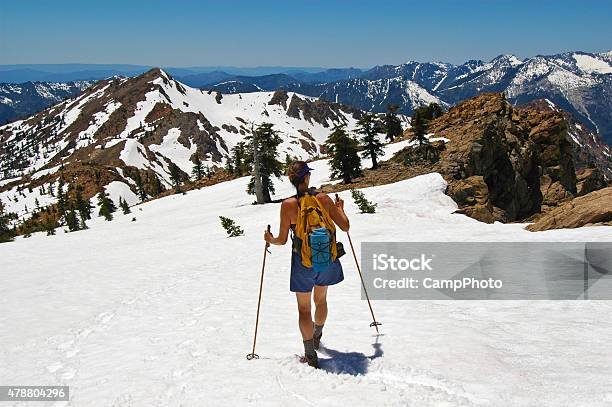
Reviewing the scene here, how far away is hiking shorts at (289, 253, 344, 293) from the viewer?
6.07 m

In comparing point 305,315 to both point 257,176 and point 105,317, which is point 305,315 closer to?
point 105,317

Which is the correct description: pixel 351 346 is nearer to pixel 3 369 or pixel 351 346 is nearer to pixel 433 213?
pixel 3 369

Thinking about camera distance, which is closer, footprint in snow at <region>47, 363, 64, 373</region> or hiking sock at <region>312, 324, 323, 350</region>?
hiking sock at <region>312, 324, 323, 350</region>

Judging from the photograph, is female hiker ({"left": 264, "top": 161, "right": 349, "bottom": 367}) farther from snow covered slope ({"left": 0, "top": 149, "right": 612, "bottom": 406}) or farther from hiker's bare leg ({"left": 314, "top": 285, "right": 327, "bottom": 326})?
snow covered slope ({"left": 0, "top": 149, "right": 612, "bottom": 406})

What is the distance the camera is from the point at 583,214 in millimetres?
14680

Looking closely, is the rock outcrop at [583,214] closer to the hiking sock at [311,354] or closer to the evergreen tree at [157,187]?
the hiking sock at [311,354]

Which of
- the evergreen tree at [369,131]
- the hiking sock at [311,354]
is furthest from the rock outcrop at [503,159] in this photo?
Answer: the hiking sock at [311,354]

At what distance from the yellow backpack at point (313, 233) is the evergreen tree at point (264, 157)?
100 ft

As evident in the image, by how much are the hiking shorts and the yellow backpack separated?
0.15m

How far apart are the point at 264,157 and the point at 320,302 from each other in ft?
104

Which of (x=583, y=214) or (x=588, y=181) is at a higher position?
(x=583, y=214)

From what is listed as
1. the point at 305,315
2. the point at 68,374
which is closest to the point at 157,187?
the point at 68,374

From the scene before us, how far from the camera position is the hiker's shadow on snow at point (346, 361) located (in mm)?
6189

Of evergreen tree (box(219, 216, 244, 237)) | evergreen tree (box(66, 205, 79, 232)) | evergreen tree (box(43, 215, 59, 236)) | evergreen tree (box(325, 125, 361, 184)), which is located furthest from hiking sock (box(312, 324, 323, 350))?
evergreen tree (box(43, 215, 59, 236))
